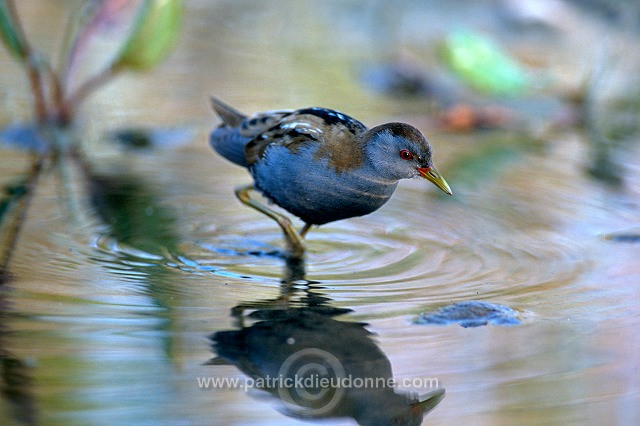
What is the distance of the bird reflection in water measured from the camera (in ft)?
10.9

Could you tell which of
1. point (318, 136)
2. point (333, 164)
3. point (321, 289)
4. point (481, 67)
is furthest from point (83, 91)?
point (321, 289)

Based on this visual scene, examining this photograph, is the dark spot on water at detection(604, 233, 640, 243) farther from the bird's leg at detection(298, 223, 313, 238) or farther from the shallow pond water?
the bird's leg at detection(298, 223, 313, 238)

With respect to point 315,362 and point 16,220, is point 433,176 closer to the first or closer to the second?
point 315,362

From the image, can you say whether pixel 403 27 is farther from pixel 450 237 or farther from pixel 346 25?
→ pixel 450 237

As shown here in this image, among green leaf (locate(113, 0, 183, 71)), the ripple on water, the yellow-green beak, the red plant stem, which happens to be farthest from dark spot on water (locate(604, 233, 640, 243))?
the red plant stem

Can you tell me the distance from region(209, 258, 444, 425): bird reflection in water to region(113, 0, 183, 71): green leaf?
3.01 m

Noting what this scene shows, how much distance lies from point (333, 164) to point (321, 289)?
677 millimetres

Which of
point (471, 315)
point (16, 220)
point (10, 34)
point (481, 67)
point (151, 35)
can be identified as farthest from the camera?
point (481, 67)

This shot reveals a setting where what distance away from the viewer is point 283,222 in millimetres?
5223

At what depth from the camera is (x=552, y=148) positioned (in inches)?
302

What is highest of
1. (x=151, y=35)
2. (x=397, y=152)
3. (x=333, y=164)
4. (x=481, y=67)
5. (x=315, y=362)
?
(x=481, y=67)

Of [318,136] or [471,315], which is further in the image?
[318,136]

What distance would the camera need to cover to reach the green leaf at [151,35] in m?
6.73

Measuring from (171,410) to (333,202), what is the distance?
1811 mm
